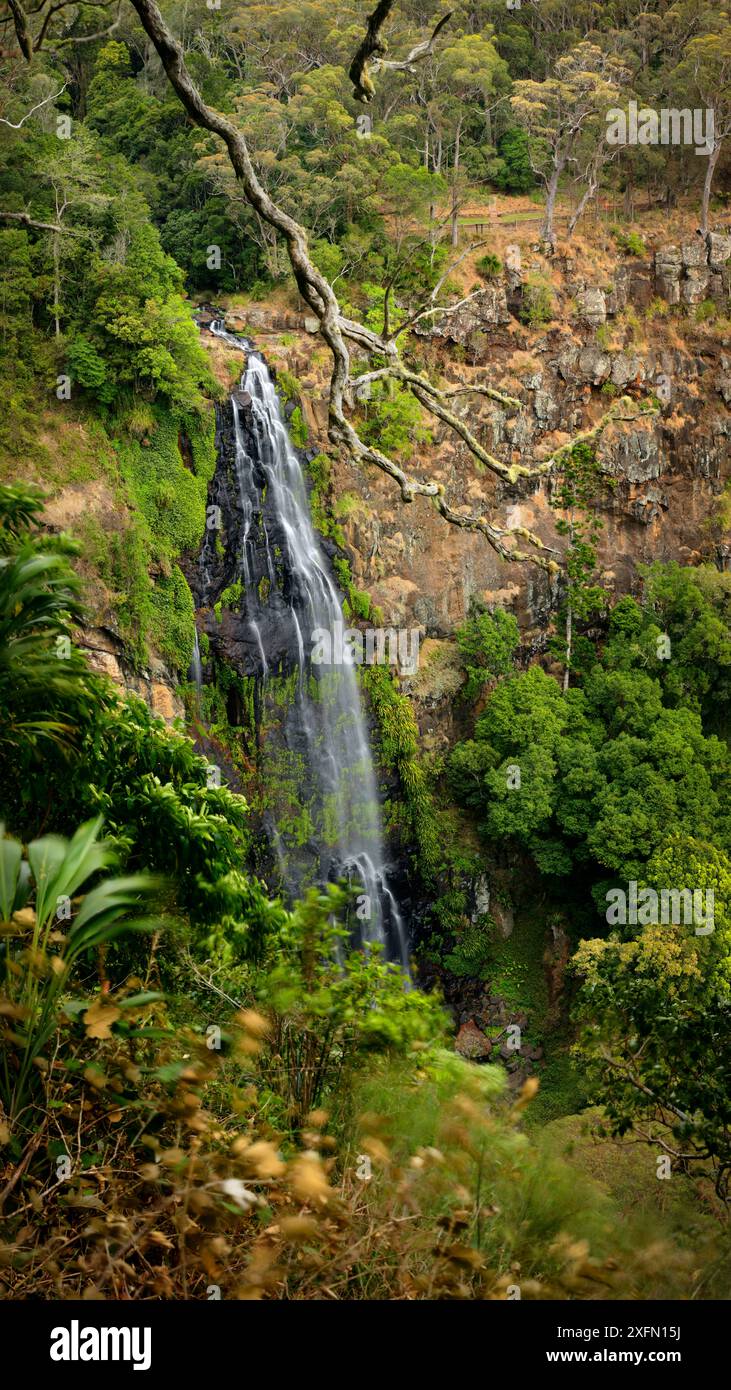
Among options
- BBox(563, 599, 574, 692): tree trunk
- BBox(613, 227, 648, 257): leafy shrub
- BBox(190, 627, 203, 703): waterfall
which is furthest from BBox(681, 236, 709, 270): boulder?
BBox(190, 627, 203, 703): waterfall

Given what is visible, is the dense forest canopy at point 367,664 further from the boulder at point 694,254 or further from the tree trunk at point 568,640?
the boulder at point 694,254

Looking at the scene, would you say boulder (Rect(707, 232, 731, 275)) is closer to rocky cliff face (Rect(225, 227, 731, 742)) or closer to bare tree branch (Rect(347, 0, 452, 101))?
rocky cliff face (Rect(225, 227, 731, 742))

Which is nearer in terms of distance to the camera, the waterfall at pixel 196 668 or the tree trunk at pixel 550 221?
the waterfall at pixel 196 668

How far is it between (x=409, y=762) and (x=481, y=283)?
10872 mm

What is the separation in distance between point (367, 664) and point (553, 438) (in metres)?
7.41

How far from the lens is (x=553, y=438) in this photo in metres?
21.8

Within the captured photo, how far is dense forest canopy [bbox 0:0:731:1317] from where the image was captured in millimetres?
2377

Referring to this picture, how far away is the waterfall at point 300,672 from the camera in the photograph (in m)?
17.0

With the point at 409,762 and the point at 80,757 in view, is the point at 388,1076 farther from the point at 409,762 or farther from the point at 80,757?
the point at 409,762

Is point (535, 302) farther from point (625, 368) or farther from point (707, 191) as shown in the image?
point (707, 191)

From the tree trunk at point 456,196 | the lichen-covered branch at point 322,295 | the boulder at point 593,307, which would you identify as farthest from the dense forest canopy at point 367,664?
the tree trunk at point 456,196

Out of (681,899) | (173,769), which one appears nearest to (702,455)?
(681,899)

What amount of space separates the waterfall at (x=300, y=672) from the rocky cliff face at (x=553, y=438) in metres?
1.34

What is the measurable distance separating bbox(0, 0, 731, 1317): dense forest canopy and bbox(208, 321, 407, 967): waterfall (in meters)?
0.09
